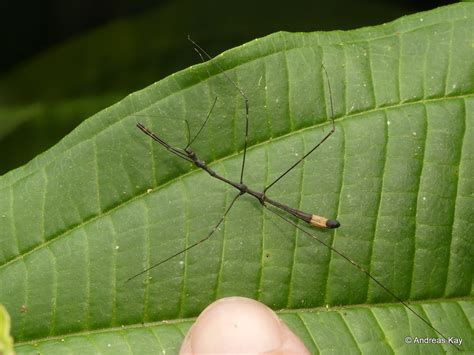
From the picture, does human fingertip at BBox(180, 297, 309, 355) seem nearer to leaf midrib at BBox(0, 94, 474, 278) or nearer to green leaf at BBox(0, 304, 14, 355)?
leaf midrib at BBox(0, 94, 474, 278)

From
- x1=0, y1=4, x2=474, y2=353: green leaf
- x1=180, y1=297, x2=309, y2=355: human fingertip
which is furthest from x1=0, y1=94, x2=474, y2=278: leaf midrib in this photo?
x1=180, y1=297, x2=309, y2=355: human fingertip

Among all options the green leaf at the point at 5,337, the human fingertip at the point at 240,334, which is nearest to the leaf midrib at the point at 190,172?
the human fingertip at the point at 240,334

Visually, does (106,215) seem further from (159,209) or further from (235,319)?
(235,319)

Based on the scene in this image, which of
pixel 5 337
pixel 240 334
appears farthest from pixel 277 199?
pixel 5 337

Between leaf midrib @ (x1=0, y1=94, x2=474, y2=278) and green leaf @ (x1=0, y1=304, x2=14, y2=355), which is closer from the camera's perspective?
green leaf @ (x1=0, y1=304, x2=14, y2=355)

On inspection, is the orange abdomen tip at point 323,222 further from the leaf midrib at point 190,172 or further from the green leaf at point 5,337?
the green leaf at point 5,337

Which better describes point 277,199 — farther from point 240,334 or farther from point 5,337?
point 5,337
